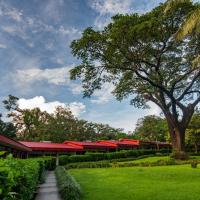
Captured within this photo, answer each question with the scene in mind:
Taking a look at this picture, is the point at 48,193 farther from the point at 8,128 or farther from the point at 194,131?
the point at 194,131

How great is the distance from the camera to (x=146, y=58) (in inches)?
1335

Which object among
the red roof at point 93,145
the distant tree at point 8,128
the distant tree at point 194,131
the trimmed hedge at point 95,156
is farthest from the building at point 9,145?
the distant tree at point 194,131

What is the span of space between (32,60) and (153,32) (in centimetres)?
1265

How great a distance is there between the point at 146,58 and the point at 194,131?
2894cm

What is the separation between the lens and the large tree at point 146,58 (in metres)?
29.8

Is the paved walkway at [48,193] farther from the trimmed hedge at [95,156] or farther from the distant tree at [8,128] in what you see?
the distant tree at [8,128]

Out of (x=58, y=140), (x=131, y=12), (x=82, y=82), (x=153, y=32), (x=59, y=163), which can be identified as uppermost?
(x=131, y=12)

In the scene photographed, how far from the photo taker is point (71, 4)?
18172mm

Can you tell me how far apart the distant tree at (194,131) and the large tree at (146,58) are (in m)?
16.6

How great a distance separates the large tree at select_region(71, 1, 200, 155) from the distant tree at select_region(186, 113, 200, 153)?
1664 cm

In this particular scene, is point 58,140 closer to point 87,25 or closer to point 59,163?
point 59,163

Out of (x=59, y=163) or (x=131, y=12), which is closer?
(x=131, y=12)

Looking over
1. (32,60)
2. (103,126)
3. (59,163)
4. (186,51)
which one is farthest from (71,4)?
(103,126)

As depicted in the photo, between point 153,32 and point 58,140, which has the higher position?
point 153,32
